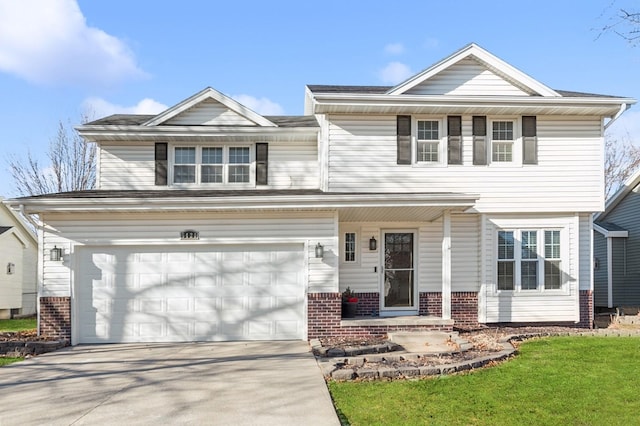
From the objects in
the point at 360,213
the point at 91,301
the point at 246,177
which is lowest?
the point at 91,301

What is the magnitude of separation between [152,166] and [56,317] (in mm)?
4617

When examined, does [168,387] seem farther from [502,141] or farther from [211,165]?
[502,141]

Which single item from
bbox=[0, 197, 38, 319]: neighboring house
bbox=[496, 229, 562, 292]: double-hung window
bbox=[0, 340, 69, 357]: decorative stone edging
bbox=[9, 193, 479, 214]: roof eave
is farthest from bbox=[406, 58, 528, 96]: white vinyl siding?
bbox=[0, 197, 38, 319]: neighboring house

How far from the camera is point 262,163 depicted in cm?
1442

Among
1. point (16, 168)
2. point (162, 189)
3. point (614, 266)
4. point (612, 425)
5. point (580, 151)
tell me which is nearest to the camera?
point (612, 425)

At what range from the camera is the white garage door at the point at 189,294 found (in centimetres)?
1174

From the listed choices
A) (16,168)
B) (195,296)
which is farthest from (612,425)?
(16,168)

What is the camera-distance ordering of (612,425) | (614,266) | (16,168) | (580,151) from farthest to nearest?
(16,168) → (614,266) → (580,151) → (612,425)

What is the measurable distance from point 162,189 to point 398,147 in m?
6.19

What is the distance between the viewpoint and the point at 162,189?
1405cm

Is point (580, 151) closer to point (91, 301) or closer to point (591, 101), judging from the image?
point (591, 101)

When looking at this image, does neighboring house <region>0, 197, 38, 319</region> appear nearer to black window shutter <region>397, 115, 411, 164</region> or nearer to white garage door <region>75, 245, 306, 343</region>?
white garage door <region>75, 245, 306, 343</region>

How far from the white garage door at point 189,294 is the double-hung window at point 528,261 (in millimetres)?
4981

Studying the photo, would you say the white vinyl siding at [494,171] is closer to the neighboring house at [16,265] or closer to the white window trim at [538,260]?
the white window trim at [538,260]
